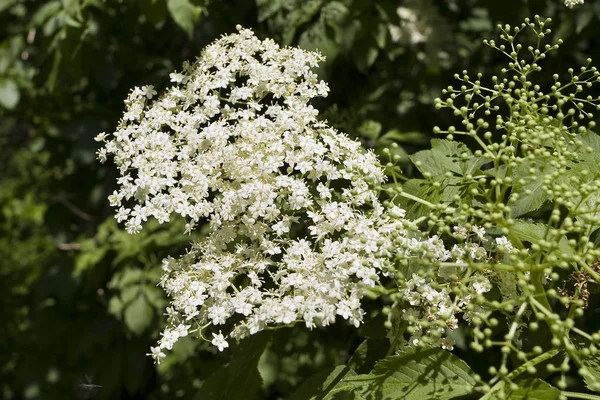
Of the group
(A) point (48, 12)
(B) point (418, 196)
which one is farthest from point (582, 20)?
(A) point (48, 12)

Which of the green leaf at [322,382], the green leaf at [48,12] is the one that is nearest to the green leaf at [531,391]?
the green leaf at [322,382]

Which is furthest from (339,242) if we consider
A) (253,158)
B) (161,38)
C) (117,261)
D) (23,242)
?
(23,242)

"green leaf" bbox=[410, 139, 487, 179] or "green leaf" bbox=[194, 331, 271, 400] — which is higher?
"green leaf" bbox=[410, 139, 487, 179]

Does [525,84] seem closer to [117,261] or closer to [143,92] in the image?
[143,92]

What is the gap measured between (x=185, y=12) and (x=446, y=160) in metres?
1.41

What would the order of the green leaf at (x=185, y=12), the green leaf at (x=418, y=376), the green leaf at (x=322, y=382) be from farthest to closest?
the green leaf at (x=185, y=12) < the green leaf at (x=322, y=382) < the green leaf at (x=418, y=376)

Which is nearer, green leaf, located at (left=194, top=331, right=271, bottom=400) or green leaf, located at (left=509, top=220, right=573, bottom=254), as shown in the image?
green leaf, located at (left=509, top=220, right=573, bottom=254)

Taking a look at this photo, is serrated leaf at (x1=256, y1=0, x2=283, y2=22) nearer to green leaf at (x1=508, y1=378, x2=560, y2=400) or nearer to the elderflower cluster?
the elderflower cluster

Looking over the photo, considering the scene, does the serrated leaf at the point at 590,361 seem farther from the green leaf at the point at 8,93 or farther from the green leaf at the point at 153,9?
the green leaf at the point at 8,93

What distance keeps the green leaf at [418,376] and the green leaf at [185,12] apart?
172 cm

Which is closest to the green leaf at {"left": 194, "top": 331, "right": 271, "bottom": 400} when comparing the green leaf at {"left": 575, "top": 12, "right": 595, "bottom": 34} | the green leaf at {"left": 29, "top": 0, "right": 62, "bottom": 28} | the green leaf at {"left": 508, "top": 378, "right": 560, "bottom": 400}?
the green leaf at {"left": 508, "top": 378, "right": 560, "bottom": 400}

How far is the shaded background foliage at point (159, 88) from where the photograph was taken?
10.2 ft

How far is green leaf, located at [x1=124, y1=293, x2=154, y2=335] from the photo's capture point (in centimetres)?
379

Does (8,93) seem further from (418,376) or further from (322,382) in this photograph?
(418,376)
